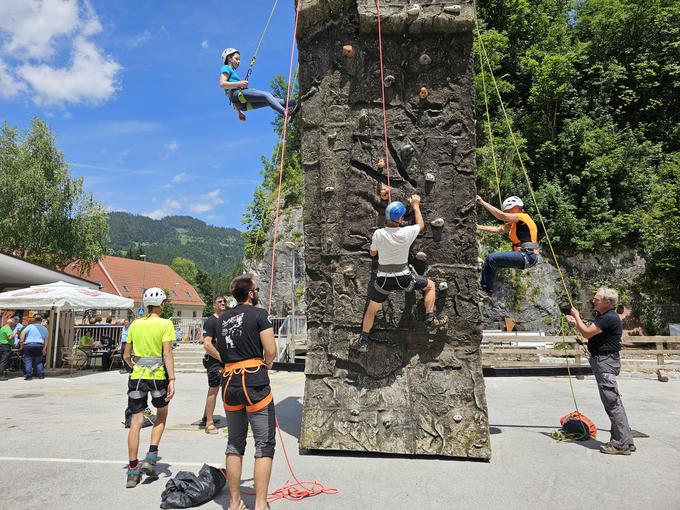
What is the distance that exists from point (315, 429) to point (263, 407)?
2365mm

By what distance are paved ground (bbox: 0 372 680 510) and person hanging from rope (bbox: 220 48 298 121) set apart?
567cm

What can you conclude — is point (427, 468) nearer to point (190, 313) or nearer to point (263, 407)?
point (263, 407)

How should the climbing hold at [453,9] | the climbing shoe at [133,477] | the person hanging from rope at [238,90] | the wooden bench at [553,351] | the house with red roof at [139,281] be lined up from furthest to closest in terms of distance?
Answer: 1. the house with red roof at [139,281]
2. the wooden bench at [553,351]
3. the person hanging from rope at [238,90]
4. the climbing hold at [453,9]
5. the climbing shoe at [133,477]

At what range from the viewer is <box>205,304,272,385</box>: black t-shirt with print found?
4.38m

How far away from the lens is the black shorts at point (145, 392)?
5.27m

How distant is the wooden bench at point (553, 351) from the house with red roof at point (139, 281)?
158ft

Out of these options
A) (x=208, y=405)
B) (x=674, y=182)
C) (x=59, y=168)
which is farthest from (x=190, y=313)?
(x=208, y=405)

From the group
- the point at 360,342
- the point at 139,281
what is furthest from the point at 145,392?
the point at 139,281

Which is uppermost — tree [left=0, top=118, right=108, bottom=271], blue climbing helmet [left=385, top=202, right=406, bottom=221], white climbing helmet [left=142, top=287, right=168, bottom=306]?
tree [left=0, top=118, right=108, bottom=271]

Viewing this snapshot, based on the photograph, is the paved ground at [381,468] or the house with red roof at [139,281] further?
the house with red roof at [139,281]

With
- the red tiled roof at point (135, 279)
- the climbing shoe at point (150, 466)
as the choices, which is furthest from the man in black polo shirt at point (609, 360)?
the red tiled roof at point (135, 279)

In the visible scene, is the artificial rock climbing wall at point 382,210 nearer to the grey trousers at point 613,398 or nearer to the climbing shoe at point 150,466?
the grey trousers at point 613,398

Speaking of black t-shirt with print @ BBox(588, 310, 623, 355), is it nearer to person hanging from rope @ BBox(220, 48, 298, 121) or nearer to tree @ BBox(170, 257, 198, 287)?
person hanging from rope @ BBox(220, 48, 298, 121)

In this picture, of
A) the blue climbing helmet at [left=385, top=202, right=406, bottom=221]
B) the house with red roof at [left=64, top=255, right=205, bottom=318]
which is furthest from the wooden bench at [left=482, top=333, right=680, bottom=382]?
the house with red roof at [left=64, top=255, right=205, bottom=318]
